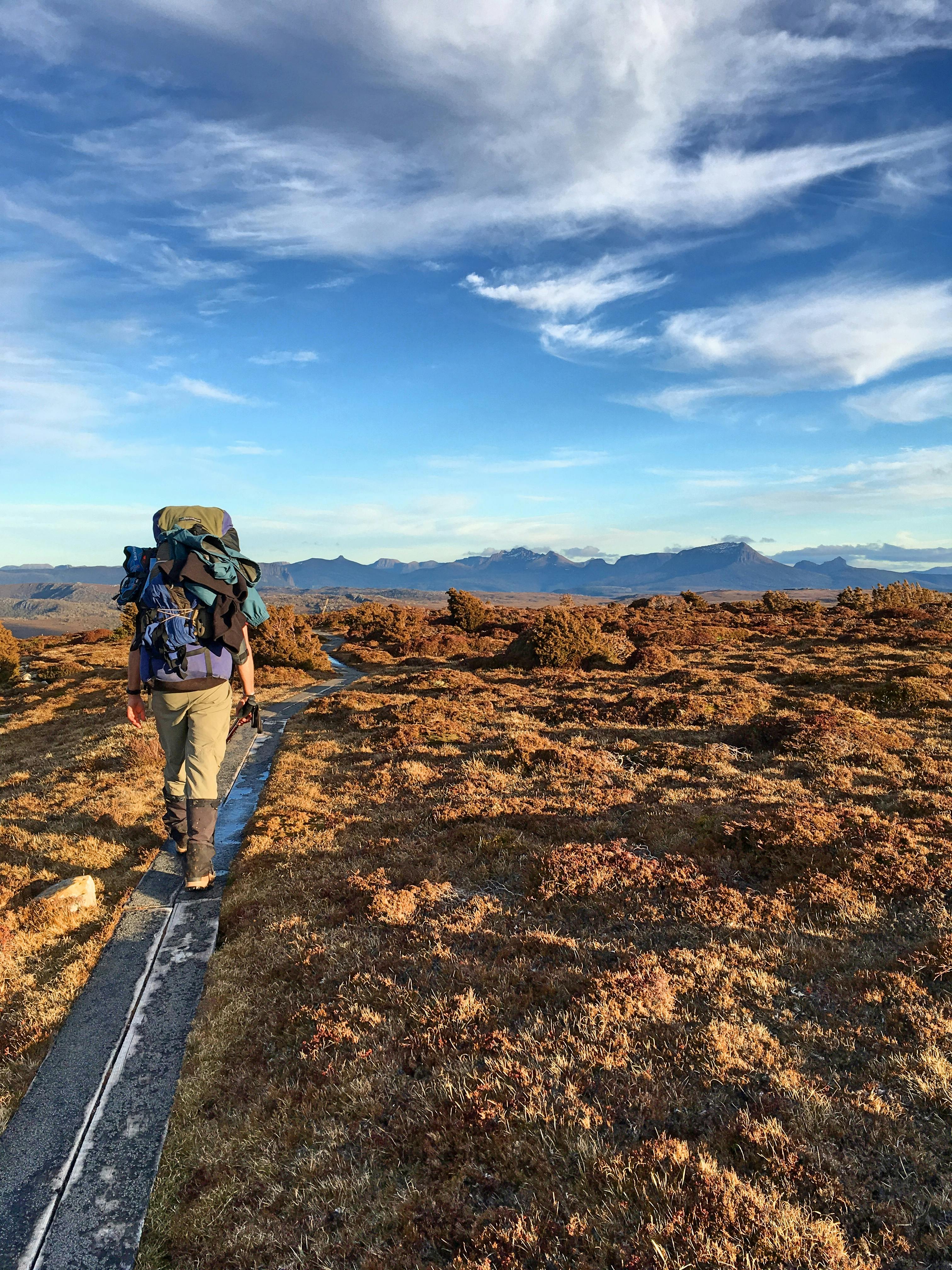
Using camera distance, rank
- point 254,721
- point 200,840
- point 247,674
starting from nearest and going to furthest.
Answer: point 247,674 → point 200,840 → point 254,721

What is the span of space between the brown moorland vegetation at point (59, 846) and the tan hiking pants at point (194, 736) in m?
1.78

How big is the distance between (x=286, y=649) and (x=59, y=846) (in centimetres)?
2088

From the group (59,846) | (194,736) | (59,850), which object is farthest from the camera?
(59,846)

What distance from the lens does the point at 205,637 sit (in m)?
7.24

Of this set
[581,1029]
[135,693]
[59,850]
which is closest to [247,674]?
[135,693]

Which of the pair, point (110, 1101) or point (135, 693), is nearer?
point (110, 1101)

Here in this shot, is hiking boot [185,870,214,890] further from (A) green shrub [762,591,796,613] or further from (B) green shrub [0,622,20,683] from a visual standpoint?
(A) green shrub [762,591,796,613]

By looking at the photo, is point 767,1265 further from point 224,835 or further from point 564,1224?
point 224,835

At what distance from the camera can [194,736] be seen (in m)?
7.46

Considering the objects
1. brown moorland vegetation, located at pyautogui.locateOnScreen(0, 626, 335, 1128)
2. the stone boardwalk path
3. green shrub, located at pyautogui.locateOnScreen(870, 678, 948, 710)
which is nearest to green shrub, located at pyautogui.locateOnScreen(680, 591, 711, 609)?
green shrub, located at pyautogui.locateOnScreen(870, 678, 948, 710)

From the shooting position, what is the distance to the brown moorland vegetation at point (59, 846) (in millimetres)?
6062

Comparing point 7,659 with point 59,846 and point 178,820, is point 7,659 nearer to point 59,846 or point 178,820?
point 59,846

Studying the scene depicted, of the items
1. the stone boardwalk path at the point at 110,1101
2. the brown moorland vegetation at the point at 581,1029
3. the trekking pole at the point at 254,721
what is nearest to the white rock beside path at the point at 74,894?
the stone boardwalk path at the point at 110,1101

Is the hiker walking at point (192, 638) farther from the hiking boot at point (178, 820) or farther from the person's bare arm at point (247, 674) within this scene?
the hiking boot at point (178, 820)
